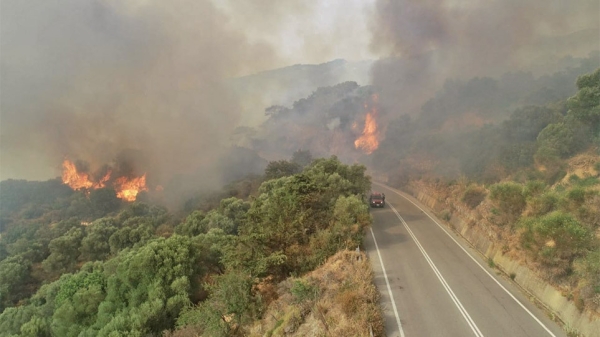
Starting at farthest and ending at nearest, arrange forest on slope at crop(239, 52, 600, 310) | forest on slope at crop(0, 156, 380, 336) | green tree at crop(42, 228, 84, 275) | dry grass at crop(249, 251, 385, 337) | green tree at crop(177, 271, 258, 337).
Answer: green tree at crop(42, 228, 84, 275), forest on slope at crop(0, 156, 380, 336), green tree at crop(177, 271, 258, 337), forest on slope at crop(239, 52, 600, 310), dry grass at crop(249, 251, 385, 337)

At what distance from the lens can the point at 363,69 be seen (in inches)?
7633

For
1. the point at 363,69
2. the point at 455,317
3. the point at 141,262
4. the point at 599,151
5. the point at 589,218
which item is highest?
the point at 363,69

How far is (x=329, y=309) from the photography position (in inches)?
592

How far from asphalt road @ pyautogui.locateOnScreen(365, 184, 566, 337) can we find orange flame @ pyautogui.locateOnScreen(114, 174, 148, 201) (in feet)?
261

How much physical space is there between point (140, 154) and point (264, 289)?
3455 inches

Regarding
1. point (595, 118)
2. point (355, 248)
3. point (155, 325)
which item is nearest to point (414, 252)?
point (355, 248)

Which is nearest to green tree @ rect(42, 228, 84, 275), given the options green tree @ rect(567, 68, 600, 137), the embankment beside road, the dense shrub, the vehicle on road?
the vehicle on road

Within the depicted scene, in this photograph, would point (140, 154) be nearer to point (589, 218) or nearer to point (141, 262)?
point (141, 262)

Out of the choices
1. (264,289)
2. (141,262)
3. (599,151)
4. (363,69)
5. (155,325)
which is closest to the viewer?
(264,289)

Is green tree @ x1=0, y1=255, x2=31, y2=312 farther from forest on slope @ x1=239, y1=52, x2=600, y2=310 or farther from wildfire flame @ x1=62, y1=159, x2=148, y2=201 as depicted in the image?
forest on slope @ x1=239, y1=52, x2=600, y2=310

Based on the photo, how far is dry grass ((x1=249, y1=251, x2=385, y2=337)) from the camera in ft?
44.4

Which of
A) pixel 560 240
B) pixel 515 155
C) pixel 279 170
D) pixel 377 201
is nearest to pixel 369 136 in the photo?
pixel 279 170

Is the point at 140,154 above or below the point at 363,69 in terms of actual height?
below

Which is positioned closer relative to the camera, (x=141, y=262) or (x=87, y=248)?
(x=141, y=262)
